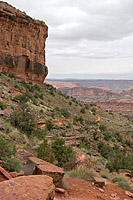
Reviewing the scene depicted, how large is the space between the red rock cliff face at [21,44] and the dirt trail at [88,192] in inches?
982

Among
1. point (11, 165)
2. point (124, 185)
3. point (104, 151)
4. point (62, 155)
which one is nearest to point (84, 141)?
point (104, 151)

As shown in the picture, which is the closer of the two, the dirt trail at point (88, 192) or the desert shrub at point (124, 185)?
the dirt trail at point (88, 192)

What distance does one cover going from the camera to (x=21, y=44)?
29781 mm

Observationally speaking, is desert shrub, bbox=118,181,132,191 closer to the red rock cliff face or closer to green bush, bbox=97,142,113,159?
green bush, bbox=97,142,113,159

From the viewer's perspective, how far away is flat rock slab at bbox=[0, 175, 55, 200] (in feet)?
9.15

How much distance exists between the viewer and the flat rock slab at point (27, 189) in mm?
2790

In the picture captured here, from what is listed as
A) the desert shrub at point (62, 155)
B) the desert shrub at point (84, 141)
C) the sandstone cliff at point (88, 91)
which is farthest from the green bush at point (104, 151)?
the sandstone cliff at point (88, 91)

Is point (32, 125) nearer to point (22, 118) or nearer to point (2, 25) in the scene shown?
point (22, 118)

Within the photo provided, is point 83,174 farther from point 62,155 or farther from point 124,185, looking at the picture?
point 62,155

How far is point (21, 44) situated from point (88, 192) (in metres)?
28.4

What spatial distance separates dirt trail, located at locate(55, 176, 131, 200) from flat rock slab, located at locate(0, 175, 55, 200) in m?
1.20

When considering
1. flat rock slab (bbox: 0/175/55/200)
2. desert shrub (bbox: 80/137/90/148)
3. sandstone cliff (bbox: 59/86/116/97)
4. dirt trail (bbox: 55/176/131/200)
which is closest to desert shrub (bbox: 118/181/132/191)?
dirt trail (bbox: 55/176/131/200)

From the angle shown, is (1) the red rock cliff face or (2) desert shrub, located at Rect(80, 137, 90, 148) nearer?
(2) desert shrub, located at Rect(80, 137, 90, 148)

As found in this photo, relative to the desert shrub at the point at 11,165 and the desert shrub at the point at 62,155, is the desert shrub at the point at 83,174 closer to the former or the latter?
the desert shrub at the point at 62,155
